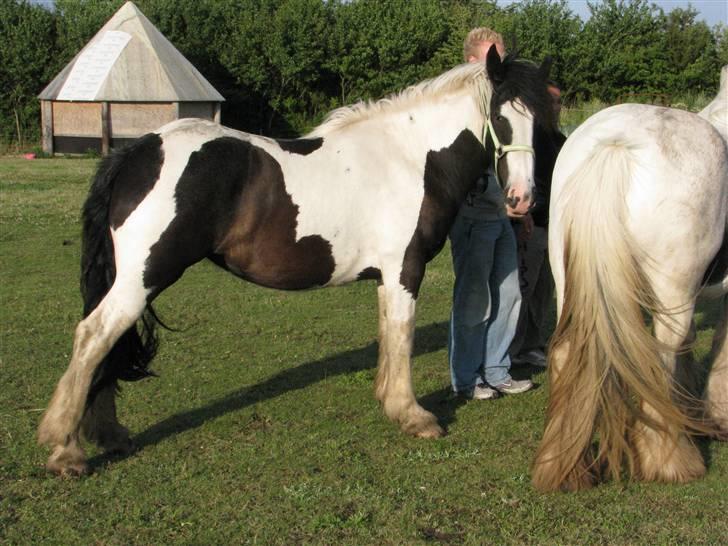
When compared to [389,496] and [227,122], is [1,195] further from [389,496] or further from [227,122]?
[227,122]

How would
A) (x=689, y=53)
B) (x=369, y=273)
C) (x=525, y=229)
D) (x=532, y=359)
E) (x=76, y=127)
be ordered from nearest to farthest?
(x=369, y=273), (x=525, y=229), (x=532, y=359), (x=76, y=127), (x=689, y=53)

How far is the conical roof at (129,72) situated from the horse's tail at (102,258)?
22951 millimetres

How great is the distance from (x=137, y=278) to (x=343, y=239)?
1.23m

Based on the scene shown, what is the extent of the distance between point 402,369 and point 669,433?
65.2 inches

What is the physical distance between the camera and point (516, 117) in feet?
16.0

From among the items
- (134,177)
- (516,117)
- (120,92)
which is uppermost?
(516,117)

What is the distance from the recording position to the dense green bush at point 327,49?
31.7 m

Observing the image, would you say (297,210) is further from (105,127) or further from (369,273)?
(105,127)

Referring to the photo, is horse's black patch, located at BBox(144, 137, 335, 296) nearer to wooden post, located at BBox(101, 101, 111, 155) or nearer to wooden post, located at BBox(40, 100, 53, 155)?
wooden post, located at BBox(101, 101, 111, 155)

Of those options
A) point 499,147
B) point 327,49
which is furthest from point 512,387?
point 327,49

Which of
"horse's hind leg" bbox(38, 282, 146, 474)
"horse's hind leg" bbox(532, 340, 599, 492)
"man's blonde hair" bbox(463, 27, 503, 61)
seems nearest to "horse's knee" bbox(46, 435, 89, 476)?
"horse's hind leg" bbox(38, 282, 146, 474)

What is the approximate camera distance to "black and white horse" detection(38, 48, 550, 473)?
4.34m

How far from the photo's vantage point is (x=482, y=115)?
200 inches

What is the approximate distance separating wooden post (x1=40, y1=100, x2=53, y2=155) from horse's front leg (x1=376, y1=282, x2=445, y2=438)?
84.0 feet
